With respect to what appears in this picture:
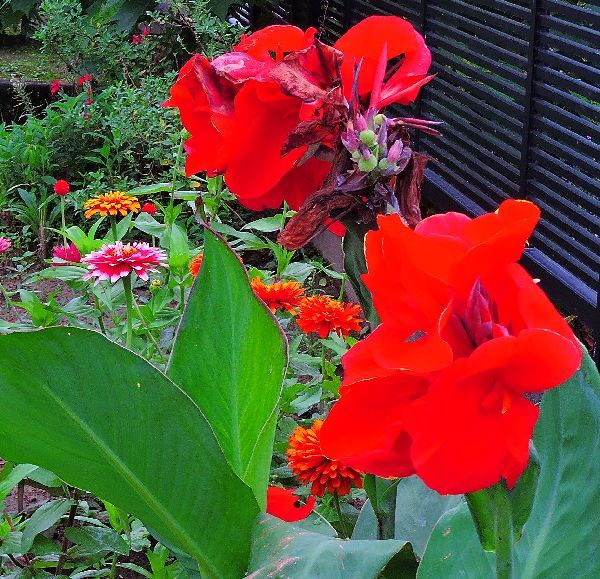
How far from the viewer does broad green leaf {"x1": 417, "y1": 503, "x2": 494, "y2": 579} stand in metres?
0.75

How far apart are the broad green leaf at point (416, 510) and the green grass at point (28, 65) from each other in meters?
5.15

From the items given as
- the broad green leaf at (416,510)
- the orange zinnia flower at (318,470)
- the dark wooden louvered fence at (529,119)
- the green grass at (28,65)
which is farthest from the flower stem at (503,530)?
the green grass at (28,65)

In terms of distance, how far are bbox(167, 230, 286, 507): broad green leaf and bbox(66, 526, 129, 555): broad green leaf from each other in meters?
0.65

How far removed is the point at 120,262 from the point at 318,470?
0.57m

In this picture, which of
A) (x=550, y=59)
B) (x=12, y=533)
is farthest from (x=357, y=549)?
(x=550, y=59)

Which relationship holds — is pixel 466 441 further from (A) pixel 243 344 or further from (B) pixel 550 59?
(B) pixel 550 59

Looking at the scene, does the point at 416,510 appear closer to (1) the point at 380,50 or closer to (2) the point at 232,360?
(2) the point at 232,360

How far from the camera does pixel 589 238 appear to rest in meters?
2.35

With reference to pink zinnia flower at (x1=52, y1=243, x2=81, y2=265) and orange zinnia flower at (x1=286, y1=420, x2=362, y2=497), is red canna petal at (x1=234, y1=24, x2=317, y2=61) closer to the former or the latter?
orange zinnia flower at (x1=286, y1=420, x2=362, y2=497)

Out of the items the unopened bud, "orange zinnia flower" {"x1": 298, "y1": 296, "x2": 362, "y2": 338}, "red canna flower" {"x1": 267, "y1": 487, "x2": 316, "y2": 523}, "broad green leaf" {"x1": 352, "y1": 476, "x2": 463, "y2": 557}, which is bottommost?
"orange zinnia flower" {"x1": 298, "y1": 296, "x2": 362, "y2": 338}

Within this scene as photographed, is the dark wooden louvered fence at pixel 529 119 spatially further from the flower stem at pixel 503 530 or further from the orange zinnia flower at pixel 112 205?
the flower stem at pixel 503 530

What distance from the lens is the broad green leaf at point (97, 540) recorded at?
148 cm

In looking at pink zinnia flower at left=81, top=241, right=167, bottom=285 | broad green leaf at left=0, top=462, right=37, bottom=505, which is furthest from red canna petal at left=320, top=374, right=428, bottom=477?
pink zinnia flower at left=81, top=241, right=167, bottom=285

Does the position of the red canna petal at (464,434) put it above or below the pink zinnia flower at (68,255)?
above
